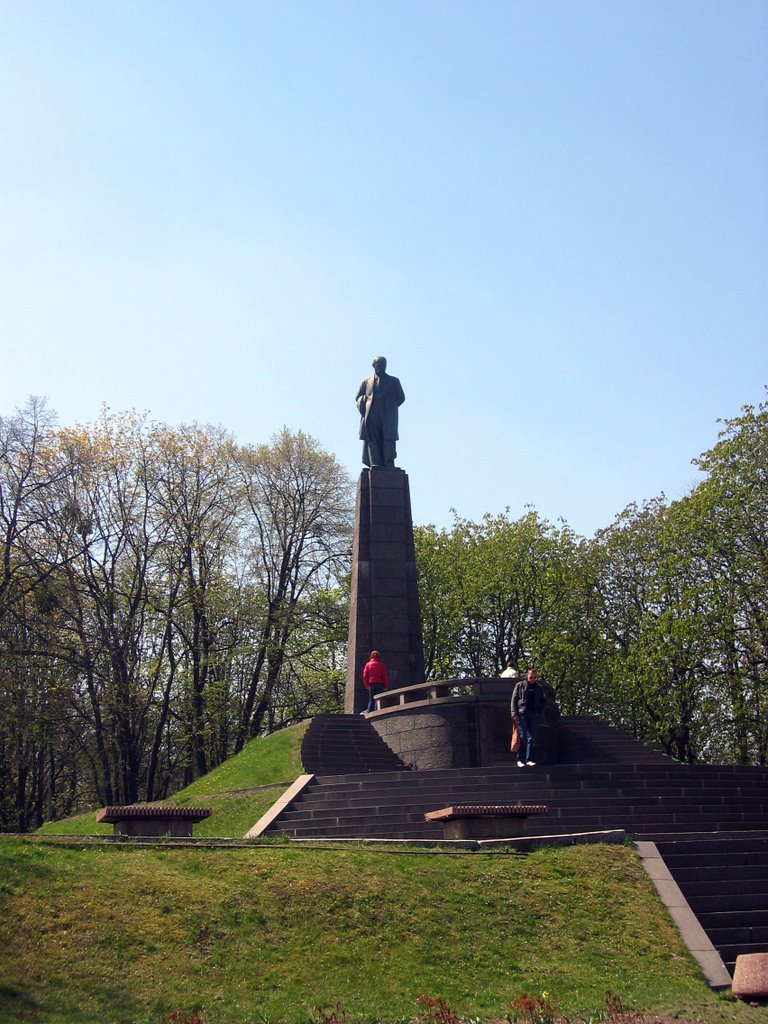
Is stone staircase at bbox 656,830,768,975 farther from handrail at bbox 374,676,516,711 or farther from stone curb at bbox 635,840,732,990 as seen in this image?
handrail at bbox 374,676,516,711

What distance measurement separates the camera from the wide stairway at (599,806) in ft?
48.4

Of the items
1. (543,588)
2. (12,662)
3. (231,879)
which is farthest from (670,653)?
(231,879)

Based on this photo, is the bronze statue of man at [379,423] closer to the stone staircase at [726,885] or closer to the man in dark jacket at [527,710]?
the man in dark jacket at [527,710]

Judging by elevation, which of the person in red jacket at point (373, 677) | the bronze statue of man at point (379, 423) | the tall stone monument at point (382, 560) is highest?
the bronze statue of man at point (379, 423)

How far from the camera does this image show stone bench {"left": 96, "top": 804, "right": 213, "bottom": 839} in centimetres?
1515

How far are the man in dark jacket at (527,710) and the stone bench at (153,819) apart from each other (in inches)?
A: 239

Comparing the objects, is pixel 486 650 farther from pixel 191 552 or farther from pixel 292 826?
pixel 292 826

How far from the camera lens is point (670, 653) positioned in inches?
1265

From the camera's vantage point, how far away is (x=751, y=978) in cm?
1081

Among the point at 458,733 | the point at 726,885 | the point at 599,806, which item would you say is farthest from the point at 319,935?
the point at 458,733

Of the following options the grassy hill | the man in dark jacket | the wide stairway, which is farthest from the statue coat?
the grassy hill

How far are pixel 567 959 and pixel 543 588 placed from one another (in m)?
26.8

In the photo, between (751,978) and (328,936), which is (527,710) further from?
(751,978)

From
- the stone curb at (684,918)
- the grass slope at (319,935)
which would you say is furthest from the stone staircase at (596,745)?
the grass slope at (319,935)
